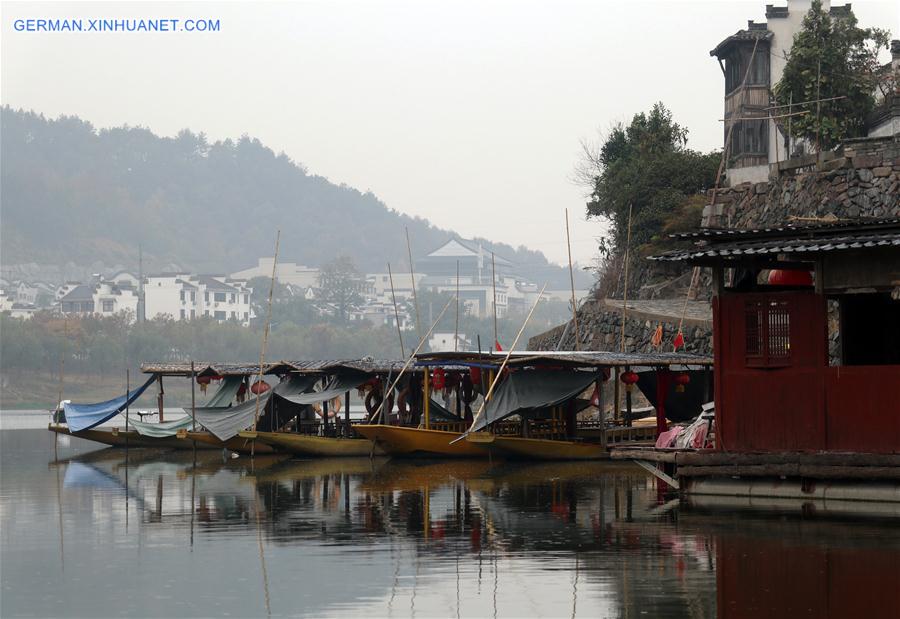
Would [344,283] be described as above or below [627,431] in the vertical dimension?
above

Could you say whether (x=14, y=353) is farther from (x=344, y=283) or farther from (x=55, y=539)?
(x=55, y=539)

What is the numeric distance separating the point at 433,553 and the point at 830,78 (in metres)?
26.4

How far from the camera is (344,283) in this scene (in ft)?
452

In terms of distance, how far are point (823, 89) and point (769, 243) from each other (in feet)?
71.4

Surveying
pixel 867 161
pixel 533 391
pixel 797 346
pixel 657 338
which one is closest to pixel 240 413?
pixel 533 391

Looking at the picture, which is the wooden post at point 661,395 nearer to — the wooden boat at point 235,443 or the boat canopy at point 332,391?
the boat canopy at point 332,391

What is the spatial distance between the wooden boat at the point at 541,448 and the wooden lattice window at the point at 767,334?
401 inches

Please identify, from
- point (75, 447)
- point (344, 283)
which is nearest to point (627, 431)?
point (75, 447)

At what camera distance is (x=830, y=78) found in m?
37.8

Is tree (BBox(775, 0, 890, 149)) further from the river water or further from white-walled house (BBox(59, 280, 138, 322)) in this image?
white-walled house (BBox(59, 280, 138, 322))

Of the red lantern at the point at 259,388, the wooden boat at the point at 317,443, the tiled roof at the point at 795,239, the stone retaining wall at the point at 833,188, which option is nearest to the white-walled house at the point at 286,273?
the red lantern at the point at 259,388

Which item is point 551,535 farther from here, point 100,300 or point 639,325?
point 100,300

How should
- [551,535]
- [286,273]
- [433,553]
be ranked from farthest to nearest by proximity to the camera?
1. [286,273]
2. [551,535]
3. [433,553]

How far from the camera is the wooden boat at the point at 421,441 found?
28672 millimetres
